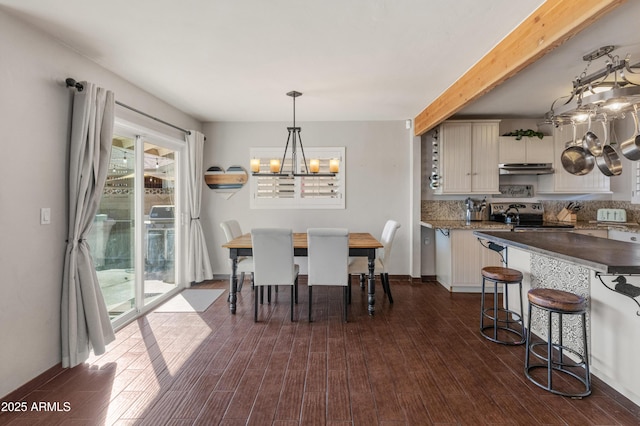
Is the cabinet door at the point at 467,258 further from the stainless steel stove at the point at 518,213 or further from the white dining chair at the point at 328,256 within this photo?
the white dining chair at the point at 328,256

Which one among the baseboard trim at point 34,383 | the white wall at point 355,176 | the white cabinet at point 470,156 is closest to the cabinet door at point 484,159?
the white cabinet at point 470,156

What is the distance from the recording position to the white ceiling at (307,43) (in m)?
1.90

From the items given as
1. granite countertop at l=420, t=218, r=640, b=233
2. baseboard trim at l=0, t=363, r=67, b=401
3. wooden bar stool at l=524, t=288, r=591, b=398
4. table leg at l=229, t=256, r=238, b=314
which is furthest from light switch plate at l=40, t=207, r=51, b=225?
granite countertop at l=420, t=218, r=640, b=233

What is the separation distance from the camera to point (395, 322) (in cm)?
309

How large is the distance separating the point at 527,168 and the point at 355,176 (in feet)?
7.88

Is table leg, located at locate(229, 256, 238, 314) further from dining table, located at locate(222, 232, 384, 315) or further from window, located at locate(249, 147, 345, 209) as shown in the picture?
window, located at locate(249, 147, 345, 209)

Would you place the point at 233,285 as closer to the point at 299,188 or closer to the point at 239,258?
the point at 239,258

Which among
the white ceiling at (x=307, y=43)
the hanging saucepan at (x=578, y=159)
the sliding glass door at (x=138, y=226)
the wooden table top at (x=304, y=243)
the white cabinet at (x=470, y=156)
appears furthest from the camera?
the white cabinet at (x=470, y=156)

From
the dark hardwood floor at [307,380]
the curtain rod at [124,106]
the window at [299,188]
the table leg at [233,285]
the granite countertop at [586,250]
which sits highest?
the curtain rod at [124,106]

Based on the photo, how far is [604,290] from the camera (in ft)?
6.53

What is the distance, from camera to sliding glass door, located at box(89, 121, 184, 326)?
2973mm

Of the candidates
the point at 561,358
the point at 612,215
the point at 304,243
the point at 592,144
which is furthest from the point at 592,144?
the point at 304,243

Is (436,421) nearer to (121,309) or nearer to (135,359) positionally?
(135,359)

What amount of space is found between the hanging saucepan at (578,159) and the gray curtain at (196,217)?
4307 mm
